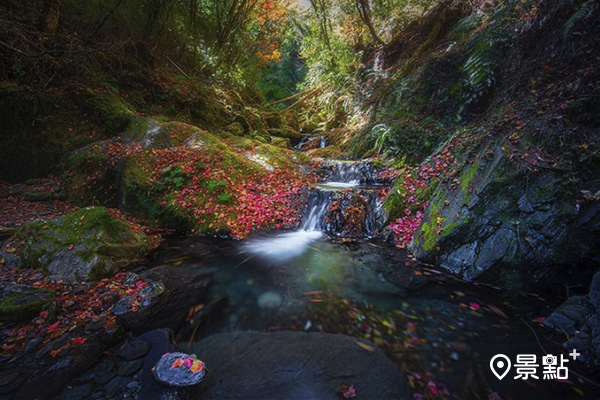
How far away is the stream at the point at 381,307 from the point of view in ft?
8.03

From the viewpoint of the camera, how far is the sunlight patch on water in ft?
16.9

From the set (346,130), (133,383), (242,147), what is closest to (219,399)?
(133,383)

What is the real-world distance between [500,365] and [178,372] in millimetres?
3087

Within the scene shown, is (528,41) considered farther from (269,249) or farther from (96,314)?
→ (96,314)

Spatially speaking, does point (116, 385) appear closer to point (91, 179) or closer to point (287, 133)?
point (91, 179)

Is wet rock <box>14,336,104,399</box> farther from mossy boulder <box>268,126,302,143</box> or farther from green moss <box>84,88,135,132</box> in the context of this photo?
mossy boulder <box>268,126,302,143</box>

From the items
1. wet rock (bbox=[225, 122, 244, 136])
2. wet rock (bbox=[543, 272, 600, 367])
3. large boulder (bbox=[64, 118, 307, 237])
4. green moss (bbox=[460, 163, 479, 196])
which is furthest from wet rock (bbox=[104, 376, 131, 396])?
wet rock (bbox=[225, 122, 244, 136])

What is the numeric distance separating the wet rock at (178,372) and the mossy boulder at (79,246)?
2.29 metres

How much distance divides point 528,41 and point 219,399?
29.9ft

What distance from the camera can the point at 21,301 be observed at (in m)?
2.86

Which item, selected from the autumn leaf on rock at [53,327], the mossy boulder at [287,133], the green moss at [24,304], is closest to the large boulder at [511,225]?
the autumn leaf on rock at [53,327]

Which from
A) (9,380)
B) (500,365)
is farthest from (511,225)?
(9,380)

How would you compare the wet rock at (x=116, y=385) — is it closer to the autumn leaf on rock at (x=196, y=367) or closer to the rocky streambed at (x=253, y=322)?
the rocky streambed at (x=253, y=322)

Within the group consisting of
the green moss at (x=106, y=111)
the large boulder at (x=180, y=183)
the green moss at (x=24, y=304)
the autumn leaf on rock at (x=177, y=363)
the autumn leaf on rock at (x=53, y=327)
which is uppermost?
the green moss at (x=106, y=111)
